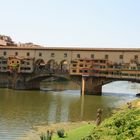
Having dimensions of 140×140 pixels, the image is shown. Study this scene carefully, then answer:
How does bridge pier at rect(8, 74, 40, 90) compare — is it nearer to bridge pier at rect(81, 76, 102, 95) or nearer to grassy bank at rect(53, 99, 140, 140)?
bridge pier at rect(81, 76, 102, 95)

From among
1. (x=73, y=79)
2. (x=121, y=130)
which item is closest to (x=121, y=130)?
(x=121, y=130)

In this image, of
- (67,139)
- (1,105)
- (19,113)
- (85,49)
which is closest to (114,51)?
(85,49)

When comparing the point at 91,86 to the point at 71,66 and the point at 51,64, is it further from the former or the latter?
the point at 51,64

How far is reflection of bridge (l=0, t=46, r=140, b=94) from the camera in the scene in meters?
74.6

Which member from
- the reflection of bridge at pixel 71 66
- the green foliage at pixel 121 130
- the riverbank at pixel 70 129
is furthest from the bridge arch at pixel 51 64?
the green foliage at pixel 121 130

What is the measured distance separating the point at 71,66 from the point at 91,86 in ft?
23.8

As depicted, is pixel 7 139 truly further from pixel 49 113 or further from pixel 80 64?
pixel 80 64

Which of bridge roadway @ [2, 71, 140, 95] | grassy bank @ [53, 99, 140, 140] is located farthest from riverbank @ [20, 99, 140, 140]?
bridge roadway @ [2, 71, 140, 95]

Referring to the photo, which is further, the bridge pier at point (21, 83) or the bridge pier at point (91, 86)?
the bridge pier at point (21, 83)

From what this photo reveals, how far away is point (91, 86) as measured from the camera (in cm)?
7425

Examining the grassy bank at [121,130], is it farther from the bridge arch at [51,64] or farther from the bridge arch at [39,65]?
the bridge arch at [39,65]

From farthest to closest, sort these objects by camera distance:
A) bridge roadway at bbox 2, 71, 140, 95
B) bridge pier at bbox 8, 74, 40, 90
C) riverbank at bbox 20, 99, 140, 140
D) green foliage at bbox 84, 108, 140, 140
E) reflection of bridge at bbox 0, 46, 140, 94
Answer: bridge pier at bbox 8, 74, 40, 90 → reflection of bridge at bbox 0, 46, 140, 94 → bridge roadway at bbox 2, 71, 140, 95 → riverbank at bbox 20, 99, 140, 140 → green foliage at bbox 84, 108, 140, 140

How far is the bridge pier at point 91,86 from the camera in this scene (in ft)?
242

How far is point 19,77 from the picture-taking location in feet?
276
